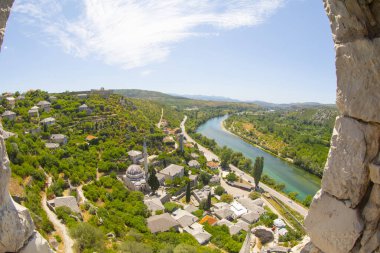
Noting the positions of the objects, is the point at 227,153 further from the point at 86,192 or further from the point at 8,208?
the point at 8,208

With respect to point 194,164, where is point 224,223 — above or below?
below

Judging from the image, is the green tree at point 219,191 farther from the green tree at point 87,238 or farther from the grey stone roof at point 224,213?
the green tree at point 87,238

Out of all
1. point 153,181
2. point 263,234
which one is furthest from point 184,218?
point 263,234

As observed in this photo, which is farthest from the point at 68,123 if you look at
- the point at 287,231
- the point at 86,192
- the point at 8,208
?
the point at 8,208

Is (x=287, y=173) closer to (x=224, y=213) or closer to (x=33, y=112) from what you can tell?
(x=224, y=213)

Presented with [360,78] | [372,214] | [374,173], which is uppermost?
[360,78]

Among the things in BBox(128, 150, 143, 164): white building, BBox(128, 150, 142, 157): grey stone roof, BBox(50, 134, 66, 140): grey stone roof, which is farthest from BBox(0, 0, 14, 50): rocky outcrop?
BBox(128, 150, 142, 157): grey stone roof

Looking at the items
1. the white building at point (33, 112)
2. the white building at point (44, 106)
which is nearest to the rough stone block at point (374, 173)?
the white building at point (33, 112)
